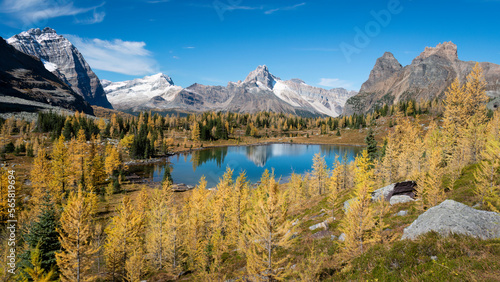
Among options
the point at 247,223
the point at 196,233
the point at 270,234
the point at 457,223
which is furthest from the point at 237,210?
the point at 457,223

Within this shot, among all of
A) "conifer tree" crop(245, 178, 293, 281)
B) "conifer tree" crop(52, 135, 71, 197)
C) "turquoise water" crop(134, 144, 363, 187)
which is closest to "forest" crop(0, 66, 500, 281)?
"conifer tree" crop(245, 178, 293, 281)

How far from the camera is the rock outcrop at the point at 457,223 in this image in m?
12.6

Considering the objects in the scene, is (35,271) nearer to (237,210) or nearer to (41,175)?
(237,210)

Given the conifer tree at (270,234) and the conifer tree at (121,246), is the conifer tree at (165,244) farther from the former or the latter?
the conifer tree at (270,234)

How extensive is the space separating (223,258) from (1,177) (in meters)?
50.6

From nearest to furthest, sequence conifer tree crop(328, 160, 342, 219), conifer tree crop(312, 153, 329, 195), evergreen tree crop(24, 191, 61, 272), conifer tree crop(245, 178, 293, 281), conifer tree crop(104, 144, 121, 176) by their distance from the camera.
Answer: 1. conifer tree crop(245, 178, 293, 281)
2. evergreen tree crop(24, 191, 61, 272)
3. conifer tree crop(328, 160, 342, 219)
4. conifer tree crop(312, 153, 329, 195)
5. conifer tree crop(104, 144, 121, 176)

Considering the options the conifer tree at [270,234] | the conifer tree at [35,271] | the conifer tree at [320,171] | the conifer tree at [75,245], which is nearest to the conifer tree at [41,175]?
the conifer tree at [75,245]

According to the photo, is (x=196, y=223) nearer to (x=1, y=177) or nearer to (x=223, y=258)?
(x=223, y=258)

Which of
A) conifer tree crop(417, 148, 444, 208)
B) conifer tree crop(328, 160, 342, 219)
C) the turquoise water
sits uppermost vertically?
conifer tree crop(417, 148, 444, 208)

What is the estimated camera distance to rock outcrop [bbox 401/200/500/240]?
1258 centimetres

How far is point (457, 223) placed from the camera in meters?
13.2

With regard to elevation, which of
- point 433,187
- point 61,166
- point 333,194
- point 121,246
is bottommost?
point 121,246

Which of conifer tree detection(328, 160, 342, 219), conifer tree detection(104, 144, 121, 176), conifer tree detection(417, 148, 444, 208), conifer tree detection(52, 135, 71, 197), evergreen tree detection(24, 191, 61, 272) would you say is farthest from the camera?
conifer tree detection(104, 144, 121, 176)

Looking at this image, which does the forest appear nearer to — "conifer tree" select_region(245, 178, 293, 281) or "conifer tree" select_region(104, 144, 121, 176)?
"conifer tree" select_region(245, 178, 293, 281)
